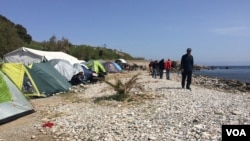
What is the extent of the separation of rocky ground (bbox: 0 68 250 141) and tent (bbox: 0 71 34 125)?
0.83 ft

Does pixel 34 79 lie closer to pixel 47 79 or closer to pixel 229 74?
pixel 47 79

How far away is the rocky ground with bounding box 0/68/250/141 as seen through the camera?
29.6 ft

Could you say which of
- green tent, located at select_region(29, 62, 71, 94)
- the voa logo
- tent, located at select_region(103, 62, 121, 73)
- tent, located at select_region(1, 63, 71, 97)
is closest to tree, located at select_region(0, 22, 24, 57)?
tent, located at select_region(103, 62, 121, 73)

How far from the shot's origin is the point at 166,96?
15.4 m

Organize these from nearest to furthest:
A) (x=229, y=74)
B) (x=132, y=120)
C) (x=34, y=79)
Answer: (x=132, y=120)
(x=34, y=79)
(x=229, y=74)

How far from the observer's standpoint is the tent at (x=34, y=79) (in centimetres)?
1667

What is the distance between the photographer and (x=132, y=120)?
10.6 meters

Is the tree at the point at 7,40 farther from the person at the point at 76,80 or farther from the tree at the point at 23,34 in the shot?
the person at the point at 76,80

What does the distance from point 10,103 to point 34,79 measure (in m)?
5.42

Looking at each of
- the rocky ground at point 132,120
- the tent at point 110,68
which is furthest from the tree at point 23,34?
the rocky ground at point 132,120

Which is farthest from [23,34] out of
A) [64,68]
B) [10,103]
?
[10,103]

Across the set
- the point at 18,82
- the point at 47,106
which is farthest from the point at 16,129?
the point at 18,82

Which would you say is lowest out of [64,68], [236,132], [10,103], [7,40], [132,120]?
[132,120]

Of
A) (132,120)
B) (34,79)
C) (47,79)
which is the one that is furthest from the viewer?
(47,79)
